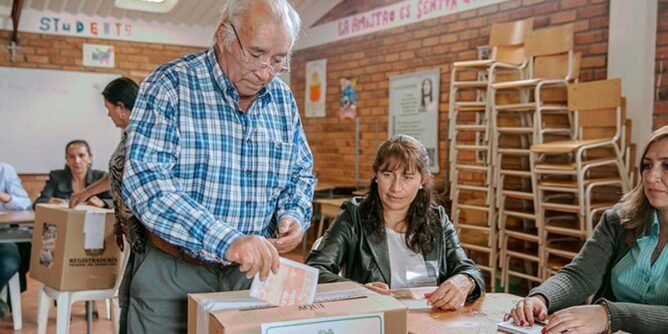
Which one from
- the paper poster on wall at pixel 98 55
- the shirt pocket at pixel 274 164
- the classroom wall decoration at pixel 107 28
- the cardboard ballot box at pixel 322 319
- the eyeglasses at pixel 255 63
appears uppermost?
the classroom wall decoration at pixel 107 28

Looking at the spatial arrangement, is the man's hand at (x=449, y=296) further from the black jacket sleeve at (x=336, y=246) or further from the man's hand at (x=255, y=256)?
the man's hand at (x=255, y=256)

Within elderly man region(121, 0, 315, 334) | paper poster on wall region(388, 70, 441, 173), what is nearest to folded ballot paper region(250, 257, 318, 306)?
elderly man region(121, 0, 315, 334)

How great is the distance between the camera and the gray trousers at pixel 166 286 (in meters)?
1.46

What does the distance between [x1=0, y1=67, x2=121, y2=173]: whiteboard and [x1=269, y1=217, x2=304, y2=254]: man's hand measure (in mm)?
6266

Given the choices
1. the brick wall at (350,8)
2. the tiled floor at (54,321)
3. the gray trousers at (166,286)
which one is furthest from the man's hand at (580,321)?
the brick wall at (350,8)

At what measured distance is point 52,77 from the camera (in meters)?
7.04

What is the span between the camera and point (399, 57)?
6281 millimetres

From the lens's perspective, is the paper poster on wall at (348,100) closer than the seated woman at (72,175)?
No

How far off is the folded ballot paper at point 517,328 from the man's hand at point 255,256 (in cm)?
71

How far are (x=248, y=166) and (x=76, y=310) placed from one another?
345 cm

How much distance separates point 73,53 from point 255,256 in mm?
6759

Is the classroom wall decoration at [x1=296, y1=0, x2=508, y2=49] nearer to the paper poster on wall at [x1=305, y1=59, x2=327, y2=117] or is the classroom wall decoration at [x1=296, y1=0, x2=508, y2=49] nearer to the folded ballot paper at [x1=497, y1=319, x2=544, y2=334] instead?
the paper poster on wall at [x1=305, y1=59, x2=327, y2=117]

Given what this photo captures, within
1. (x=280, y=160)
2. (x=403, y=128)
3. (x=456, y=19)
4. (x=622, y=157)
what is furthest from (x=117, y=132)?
(x=280, y=160)

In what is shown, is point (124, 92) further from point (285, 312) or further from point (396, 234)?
point (285, 312)
